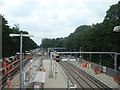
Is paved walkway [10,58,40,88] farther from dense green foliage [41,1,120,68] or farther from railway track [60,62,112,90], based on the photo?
dense green foliage [41,1,120,68]

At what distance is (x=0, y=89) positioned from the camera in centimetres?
1430

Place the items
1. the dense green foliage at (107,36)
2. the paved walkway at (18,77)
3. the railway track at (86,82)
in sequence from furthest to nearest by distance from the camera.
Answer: the dense green foliage at (107,36) < the railway track at (86,82) < the paved walkway at (18,77)

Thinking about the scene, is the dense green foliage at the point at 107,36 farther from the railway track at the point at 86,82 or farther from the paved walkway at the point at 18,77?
the paved walkway at the point at 18,77

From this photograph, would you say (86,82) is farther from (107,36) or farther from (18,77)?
(107,36)

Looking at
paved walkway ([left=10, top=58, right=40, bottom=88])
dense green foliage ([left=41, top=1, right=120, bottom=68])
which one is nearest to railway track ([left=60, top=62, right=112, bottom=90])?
paved walkway ([left=10, top=58, right=40, bottom=88])

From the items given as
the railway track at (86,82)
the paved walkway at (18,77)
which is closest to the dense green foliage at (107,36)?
the railway track at (86,82)

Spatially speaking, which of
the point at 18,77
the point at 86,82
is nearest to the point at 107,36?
the point at 86,82

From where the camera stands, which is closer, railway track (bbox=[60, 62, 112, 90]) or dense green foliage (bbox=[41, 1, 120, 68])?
railway track (bbox=[60, 62, 112, 90])

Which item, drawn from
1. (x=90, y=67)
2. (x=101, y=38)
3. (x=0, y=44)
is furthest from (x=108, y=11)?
(x=0, y=44)

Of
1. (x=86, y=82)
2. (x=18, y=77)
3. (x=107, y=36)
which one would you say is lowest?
(x=86, y=82)

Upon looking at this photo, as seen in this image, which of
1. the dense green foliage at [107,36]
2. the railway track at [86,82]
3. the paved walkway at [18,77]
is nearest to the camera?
the paved walkway at [18,77]

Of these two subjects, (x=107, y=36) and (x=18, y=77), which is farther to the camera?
(x=107, y=36)

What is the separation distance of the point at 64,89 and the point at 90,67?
16765 millimetres

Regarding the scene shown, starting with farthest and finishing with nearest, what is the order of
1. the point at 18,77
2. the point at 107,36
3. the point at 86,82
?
1. the point at 107,36
2. the point at 18,77
3. the point at 86,82
